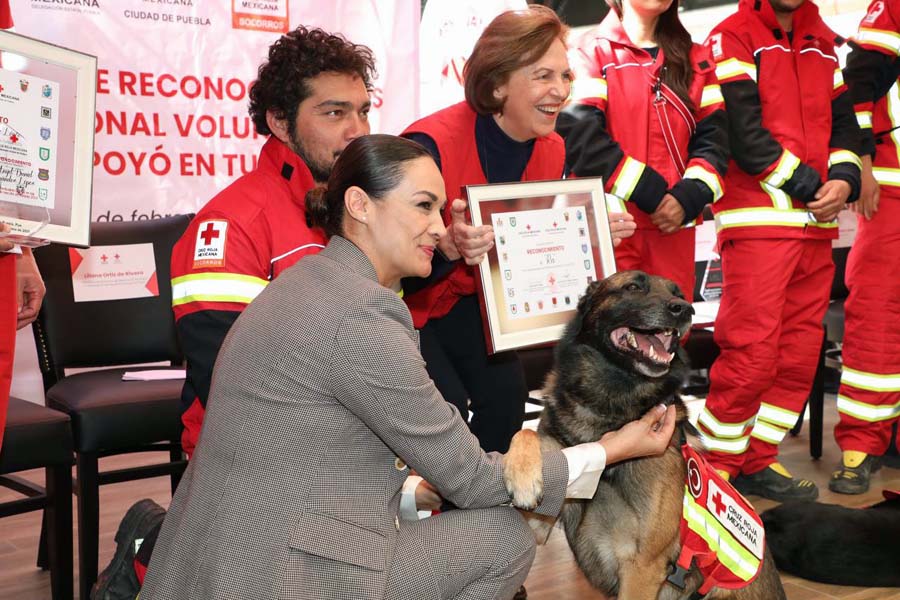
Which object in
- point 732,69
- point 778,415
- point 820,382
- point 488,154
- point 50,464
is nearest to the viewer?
point 50,464

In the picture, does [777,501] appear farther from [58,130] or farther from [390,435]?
[58,130]

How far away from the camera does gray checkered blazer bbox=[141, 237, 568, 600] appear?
5.48ft

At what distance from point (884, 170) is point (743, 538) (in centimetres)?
257

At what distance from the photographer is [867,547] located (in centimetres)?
297

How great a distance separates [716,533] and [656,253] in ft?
4.84

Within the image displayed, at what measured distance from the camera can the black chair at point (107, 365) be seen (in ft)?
9.43

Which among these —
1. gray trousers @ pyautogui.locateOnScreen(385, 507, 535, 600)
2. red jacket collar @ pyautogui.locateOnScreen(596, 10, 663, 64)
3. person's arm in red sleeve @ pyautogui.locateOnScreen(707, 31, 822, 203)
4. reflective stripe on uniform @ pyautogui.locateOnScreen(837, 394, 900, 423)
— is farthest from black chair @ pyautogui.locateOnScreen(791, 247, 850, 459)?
gray trousers @ pyautogui.locateOnScreen(385, 507, 535, 600)

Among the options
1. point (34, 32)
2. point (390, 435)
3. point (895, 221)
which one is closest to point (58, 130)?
point (390, 435)

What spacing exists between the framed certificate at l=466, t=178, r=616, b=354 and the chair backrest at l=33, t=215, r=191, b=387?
1556 mm

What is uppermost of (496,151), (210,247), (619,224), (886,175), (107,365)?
(886,175)

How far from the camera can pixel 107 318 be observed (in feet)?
11.3

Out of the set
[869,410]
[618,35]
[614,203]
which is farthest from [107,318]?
[869,410]

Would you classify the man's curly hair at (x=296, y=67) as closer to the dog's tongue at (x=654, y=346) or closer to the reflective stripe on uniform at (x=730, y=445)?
the dog's tongue at (x=654, y=346)

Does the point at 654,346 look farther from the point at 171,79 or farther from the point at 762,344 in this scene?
the point at 171,79
